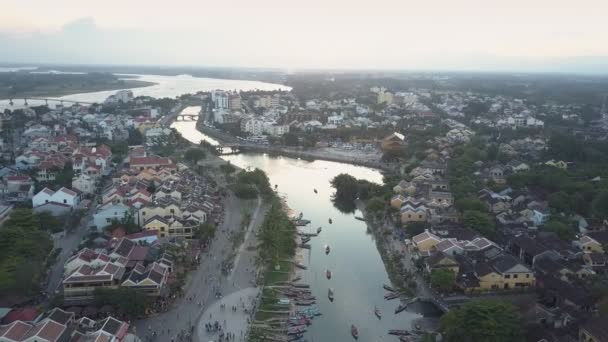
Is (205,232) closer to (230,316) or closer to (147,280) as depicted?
(147,280)

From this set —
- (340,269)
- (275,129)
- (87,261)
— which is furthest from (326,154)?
(87,261)

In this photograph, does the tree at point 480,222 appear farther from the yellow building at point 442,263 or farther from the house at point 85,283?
the house at point 85,283

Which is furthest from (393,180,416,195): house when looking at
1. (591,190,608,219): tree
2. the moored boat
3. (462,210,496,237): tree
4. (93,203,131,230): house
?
(93,203,131,230): house

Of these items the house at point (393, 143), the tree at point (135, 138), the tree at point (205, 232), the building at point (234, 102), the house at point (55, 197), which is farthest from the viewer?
the building at point (234, 102)

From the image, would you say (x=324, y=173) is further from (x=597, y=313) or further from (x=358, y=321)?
(x=597, y=313)

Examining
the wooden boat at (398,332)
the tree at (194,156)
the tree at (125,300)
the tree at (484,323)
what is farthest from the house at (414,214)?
the tree at (194,156)

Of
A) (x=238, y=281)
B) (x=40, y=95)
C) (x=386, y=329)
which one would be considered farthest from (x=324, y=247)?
(x=40, y=95)
